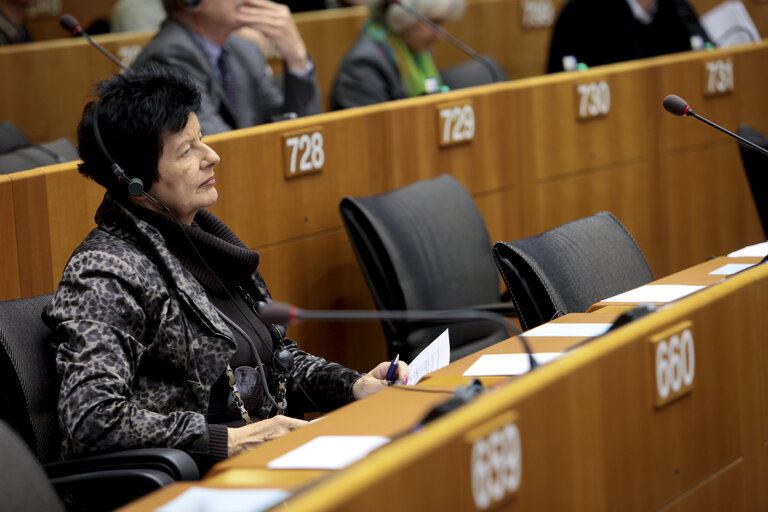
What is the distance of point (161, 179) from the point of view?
7.34 feet

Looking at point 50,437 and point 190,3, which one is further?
point 190,3

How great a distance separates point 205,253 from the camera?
227 centimetres

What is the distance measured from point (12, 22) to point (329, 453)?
4.27 m

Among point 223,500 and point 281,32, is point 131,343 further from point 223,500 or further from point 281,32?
point 281,32

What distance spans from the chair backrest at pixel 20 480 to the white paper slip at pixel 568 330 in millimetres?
923

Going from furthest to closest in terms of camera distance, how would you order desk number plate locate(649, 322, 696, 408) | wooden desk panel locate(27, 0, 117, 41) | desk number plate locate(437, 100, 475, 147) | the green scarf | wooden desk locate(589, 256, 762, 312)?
wooden desk panel locate(27, 0, 117, 41)
the green scarf
desk number plate locate(437, 100, 475, 147)
wooden desk locate(589, 256, 762, 312)
desk number plate locate(649, 322, 696, 408)

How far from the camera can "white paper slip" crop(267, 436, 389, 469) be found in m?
1.49

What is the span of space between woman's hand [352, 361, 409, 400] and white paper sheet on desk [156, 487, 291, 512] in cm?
92

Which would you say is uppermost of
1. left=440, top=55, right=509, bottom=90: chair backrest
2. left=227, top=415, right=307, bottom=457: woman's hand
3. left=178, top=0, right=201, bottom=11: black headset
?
left=178, top=0, right=201, bottom=11: black headset

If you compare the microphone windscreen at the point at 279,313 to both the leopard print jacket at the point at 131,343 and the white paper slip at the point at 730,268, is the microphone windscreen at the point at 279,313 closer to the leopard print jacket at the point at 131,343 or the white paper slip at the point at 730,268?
the leopard print jacket at the point at 131,343

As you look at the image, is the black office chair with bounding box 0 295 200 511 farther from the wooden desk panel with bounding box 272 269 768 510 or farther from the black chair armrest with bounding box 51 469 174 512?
the wooden desk panel with bounding box 272 269 768 510

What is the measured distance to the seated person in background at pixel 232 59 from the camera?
3.60 m

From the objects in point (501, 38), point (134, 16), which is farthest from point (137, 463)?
point (501, 38)

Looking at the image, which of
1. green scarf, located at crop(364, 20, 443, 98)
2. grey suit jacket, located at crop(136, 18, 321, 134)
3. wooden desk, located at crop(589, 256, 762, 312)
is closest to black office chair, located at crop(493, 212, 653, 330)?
wooden desk, located at crop(589, 256, 762, 312)
